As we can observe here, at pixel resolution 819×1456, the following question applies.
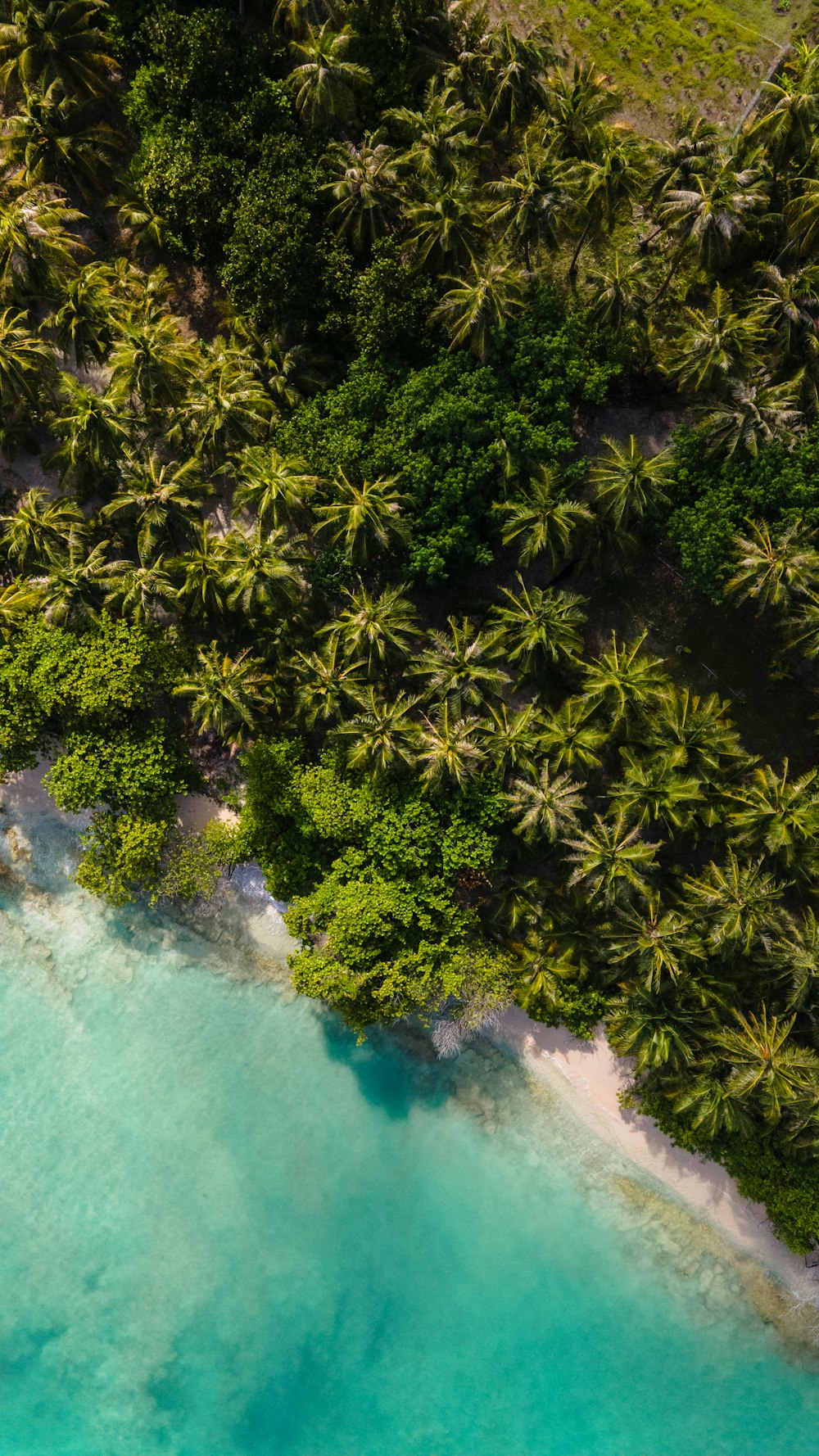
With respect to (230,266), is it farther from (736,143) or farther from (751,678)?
(751,678)

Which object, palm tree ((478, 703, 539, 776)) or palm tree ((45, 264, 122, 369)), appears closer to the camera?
palm tree ((478, 703, 539, 776))

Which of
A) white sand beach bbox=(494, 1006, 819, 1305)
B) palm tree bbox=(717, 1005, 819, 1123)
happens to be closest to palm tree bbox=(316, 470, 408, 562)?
white sand beach bbox=(494, 1006, 819, 1305)

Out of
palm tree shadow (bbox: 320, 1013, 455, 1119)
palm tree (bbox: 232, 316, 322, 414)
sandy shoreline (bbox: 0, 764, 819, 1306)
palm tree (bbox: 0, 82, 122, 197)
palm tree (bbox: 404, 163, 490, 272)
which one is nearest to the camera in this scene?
palm tree (bbox: 404, 163, 490, 272)

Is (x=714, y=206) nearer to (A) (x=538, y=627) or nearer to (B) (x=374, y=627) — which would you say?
(A) (x=538, y=627)

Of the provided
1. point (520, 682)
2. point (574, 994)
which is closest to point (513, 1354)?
point (574, 994)

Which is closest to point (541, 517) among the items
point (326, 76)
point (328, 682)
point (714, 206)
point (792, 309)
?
point (328, 682)

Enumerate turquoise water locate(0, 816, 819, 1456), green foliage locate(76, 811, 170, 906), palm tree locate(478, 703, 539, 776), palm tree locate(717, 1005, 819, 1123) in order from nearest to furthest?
palm tree locate(717, 1005, 819, 1123) < palm tree locate(478, 703, 539, 776) < green foliage locate(76, 811, 170, 906) < turquoise water locate(0, 816, 819, 1456)

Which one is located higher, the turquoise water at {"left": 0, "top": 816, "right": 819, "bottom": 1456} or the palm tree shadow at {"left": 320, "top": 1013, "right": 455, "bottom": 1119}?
the palm tree shadow at {"left": 320, "top": 1013, "right": 455, "bottom": 1119}

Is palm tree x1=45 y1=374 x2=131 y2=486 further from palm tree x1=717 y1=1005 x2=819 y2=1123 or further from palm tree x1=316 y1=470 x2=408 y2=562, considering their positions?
palm tree x1=717 y1=1005 x2=819 y2=1123
